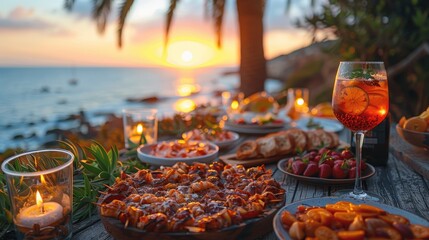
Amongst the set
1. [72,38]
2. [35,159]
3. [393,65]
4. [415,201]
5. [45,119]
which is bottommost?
[45,119]

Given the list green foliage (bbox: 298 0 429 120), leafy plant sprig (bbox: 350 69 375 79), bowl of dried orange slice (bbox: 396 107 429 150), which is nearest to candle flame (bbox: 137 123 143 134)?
leafy plant sprig (bbox: 350 69 375 79)

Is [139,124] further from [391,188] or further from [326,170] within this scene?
[391,188]

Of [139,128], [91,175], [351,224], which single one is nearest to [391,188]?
[351,224]

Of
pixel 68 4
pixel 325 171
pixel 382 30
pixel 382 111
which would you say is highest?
pixel 68 4

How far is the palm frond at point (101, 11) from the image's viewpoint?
273 inches

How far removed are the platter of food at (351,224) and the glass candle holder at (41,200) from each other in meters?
0.83

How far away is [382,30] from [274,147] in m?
5.83

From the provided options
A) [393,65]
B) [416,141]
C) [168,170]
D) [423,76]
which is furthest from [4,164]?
[393,65]

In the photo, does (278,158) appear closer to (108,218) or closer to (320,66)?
(108,218)

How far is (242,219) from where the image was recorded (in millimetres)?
1467

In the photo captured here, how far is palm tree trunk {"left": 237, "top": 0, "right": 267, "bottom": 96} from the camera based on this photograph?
23.8 ft

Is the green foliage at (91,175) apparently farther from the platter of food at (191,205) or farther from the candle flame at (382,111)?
the candle flame at (382,111)

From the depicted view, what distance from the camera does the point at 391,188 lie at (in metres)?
2.16

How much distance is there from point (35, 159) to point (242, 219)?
0.94 m
